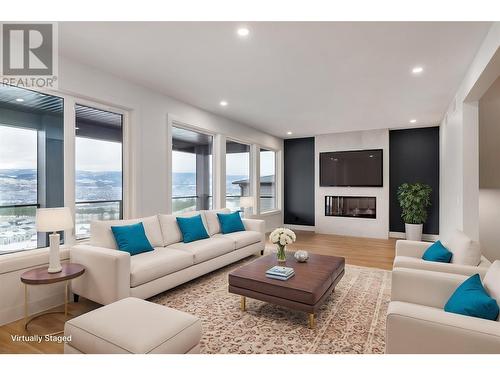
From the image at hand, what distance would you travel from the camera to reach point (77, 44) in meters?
2.89

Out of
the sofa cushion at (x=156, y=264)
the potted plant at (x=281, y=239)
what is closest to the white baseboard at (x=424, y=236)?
the potted plant at (x=281, y=239)

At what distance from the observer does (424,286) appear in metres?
2.13

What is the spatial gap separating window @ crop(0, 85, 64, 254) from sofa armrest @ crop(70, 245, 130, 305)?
776mm

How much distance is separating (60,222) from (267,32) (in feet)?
8.75

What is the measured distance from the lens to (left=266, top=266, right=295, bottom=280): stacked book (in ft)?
9.05

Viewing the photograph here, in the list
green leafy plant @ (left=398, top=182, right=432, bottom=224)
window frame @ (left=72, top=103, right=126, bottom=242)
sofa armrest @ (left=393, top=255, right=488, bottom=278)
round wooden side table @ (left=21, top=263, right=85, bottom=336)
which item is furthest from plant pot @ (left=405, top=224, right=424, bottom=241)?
round wooden side table @ (left=21, top=263, right=85, bottom=336)

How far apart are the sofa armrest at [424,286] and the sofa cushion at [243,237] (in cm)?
254

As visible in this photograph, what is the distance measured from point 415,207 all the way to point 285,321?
5.14 m

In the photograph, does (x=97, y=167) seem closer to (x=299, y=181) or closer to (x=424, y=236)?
(x=299, y=181)

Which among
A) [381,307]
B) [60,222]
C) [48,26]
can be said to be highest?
[48,26]

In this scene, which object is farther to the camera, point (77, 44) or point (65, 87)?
point (65, 87)

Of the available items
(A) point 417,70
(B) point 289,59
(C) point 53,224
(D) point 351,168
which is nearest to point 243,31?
(B) point 289,59

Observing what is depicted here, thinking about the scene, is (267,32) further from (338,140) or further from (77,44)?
(338,140)
